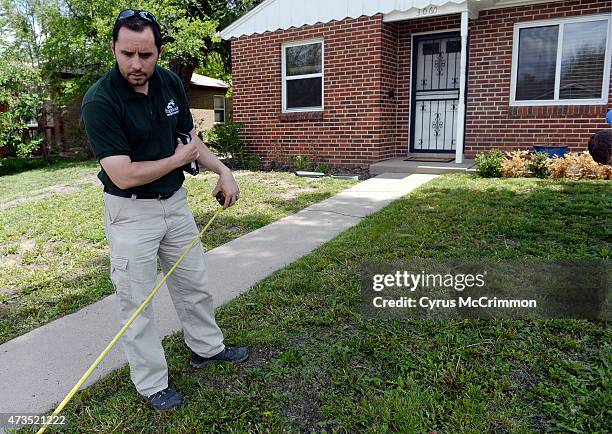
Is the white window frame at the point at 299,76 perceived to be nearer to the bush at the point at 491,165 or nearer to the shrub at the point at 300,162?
the shrub at the point at 300,162

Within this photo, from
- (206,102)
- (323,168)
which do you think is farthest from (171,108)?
(206,102)

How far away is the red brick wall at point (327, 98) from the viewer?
9.48 metres

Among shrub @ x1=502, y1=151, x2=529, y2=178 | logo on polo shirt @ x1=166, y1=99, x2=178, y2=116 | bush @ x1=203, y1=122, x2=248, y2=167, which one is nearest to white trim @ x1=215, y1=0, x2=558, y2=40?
bush @ x1=203, y1=122, x2=248, y2=167

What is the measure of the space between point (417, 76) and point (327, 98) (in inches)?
75.7

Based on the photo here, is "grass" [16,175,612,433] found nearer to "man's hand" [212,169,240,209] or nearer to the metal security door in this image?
"man's hand" [212,169,240,209]

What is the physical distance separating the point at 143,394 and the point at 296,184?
6.28 meters

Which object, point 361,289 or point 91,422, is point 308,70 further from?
point 91,422

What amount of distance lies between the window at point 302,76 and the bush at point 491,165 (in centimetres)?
376

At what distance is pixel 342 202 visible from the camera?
22.3ft

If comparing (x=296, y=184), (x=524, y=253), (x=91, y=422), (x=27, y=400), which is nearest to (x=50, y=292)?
(x=27, y=400)

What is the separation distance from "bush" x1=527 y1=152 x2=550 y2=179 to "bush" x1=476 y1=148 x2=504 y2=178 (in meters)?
0.48

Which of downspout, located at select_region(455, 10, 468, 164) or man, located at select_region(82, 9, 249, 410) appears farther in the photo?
downspout, located at select_region(455, 10, 468, 164)

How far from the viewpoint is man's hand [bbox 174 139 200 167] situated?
2314 millimetres

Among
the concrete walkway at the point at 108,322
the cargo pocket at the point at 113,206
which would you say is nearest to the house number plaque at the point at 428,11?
the concrete walkway at the point at 108,322
